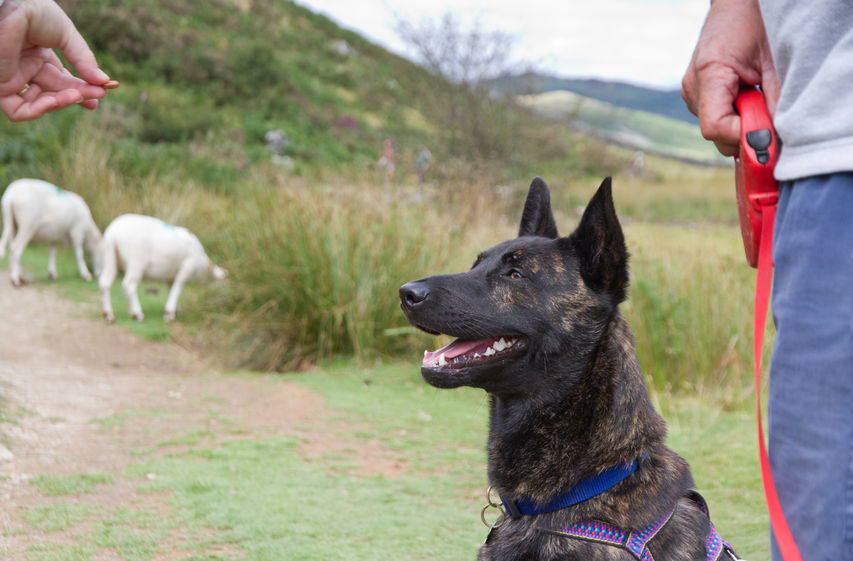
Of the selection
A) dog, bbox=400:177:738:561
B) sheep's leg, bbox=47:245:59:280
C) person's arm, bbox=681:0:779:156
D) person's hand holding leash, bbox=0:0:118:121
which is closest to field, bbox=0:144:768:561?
sheep's leg, bbox=47:245:59:280

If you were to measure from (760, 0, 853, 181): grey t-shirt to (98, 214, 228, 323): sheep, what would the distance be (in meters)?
6.41

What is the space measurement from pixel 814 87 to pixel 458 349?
128cm

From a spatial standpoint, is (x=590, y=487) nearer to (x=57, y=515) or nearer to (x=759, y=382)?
(x=759, y=382)

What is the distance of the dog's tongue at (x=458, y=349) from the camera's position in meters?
2.28

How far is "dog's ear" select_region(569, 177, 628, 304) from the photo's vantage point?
220 centimetres

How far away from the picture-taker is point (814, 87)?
1351mm

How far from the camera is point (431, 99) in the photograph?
14.7m

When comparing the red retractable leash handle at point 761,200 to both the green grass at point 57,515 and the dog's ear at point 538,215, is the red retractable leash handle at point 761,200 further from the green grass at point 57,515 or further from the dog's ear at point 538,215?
the green grass at point 57,515

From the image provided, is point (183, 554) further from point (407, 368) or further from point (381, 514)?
point (407, 368)

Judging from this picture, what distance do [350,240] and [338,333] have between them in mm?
783

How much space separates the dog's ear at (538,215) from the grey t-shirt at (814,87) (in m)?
1.25

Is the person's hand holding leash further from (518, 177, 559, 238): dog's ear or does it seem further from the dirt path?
the dirt path

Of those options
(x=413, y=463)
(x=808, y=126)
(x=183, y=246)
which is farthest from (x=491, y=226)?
(x=808, y=126)

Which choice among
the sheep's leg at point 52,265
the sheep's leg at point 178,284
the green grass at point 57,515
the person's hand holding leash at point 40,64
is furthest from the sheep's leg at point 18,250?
the person's hand holding leash at point 40,64
